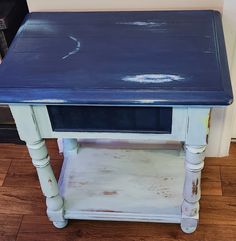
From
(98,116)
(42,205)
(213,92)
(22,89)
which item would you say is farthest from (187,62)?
(42,205)

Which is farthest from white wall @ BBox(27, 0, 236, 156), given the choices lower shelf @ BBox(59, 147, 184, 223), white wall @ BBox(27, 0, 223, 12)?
lower shelf @ BBox(59, 147, 184, 223)

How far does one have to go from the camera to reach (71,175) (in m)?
1.37

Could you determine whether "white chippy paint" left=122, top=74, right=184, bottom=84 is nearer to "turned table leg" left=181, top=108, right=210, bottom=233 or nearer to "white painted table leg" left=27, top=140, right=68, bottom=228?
"turned table leg" left=181, top=108, right=210, bottom=233

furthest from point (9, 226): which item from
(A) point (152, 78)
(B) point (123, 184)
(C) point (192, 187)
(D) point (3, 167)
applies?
(A) point (152, 78)

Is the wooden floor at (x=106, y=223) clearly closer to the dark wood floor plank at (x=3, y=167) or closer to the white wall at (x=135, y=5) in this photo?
the dark wood floor plank at (x=3, y=167)

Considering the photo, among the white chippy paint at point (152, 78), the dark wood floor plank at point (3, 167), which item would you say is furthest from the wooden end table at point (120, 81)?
the dark wood floor plank at point (3, 167)

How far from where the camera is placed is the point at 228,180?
4.63ft

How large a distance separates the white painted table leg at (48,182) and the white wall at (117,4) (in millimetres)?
401

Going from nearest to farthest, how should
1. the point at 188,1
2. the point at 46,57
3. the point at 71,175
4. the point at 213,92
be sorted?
the point at 213,92, the point at 46,57, the point at 188,1, the point at 71,175

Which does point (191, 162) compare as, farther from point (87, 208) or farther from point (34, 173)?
point (34, 173)

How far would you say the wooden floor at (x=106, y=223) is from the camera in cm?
128

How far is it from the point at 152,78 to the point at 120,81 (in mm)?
71

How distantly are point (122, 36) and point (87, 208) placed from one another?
55 cm

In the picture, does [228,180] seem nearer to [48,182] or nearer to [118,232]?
[118,232]
